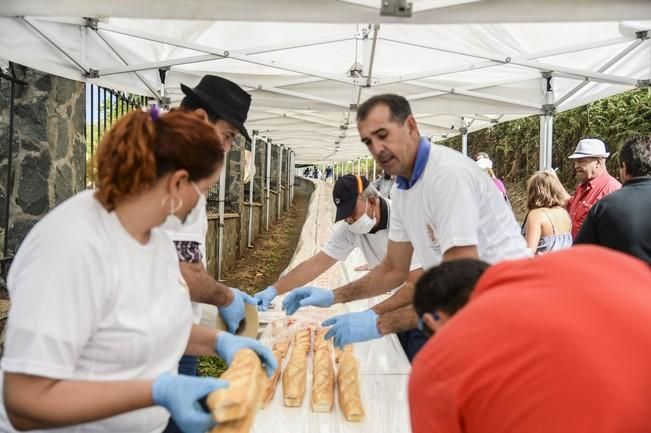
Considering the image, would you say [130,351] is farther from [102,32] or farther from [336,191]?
[102,32]

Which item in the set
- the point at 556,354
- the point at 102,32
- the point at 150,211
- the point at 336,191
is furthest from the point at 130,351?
the point at 102,32

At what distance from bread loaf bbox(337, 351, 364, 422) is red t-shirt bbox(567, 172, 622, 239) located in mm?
3042

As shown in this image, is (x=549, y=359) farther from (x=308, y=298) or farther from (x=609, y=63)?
(x=609, y=63)

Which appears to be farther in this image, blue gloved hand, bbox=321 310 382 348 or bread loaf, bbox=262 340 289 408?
blue gloved hand, bbox=321 310 382 348

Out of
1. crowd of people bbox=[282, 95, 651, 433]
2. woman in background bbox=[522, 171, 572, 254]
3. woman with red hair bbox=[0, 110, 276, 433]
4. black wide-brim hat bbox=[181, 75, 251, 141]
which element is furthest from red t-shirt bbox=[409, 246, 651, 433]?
woman in background bbox=[522, 171, 572, 254]

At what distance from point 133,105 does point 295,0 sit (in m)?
4.32

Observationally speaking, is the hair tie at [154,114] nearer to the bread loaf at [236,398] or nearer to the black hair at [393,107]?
the bread loaf at [236,398]

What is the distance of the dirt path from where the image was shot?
372 inches

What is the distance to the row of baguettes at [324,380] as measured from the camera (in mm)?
2377

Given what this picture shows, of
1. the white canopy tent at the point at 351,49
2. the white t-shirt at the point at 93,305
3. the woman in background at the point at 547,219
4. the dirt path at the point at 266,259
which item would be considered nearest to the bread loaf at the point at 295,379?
the white t-shirt at the point at 93,305

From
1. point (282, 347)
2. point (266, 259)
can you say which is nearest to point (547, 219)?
point (282, 347)

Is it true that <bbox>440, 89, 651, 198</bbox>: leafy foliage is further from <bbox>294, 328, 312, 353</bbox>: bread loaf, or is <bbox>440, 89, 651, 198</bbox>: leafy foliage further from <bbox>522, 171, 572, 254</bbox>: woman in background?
<bbox>294, 328, 312, 353</bbox>: bread loaf

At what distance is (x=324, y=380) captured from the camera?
2635 millimetres

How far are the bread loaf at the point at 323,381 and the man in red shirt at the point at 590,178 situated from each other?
3.08 m
